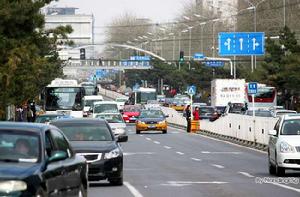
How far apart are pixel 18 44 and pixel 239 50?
35123 millimetres

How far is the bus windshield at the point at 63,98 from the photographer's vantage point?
2475 inches

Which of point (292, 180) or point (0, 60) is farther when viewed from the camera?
point (0, 60)

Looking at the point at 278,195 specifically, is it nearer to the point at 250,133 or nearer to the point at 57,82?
the point at 250,133

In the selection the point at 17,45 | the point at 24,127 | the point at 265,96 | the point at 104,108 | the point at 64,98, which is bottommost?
the point at 104,108

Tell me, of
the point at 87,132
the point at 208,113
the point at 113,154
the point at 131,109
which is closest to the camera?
the point at 113,154

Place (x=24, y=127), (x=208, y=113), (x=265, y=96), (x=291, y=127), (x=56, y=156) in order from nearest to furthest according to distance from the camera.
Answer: (x=56, y=156), (x=24, y=127), (x=291, y=127), (x=208, y=113), (x=265, y=96)

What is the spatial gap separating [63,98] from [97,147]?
40193 mm

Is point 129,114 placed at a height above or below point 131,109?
below

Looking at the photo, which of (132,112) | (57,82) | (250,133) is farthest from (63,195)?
(132,112)

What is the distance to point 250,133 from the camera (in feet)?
155

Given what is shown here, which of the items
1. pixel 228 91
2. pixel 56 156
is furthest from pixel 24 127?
pixel 228 91

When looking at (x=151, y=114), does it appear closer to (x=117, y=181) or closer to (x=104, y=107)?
(x=104, y=107)

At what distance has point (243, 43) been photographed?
75.4 meters

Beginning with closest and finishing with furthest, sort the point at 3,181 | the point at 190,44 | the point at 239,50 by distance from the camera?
the point at 3,181, the point at 239,50, the point at 190,44
